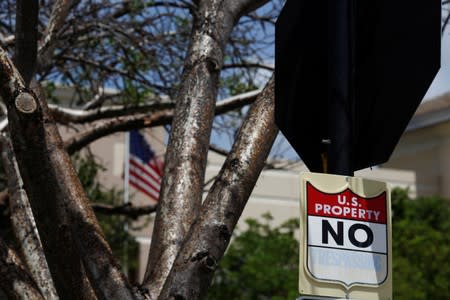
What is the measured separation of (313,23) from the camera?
452cm

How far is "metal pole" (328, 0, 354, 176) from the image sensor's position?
4.22m

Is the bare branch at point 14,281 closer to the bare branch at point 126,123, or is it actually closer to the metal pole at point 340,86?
the metal pole at point 340,86

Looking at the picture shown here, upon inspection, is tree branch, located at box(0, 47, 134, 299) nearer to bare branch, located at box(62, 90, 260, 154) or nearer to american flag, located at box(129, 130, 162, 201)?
bare branch, located at box(62, 90, 260, 154)

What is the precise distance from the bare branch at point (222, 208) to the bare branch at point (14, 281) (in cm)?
116

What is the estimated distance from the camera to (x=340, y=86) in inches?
169

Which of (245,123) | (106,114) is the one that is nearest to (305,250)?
(245,123)

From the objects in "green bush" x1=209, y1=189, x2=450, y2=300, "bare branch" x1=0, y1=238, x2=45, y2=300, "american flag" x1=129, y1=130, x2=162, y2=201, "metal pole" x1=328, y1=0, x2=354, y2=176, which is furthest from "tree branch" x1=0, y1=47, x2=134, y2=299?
"green bush" x1=209, y1=189, x2=450, y2=300

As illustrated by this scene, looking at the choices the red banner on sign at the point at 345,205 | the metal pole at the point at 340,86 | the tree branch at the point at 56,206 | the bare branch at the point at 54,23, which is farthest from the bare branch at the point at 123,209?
the red banner on sign at the point at 345,205

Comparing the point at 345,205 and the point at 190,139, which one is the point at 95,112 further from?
the point at 345,205

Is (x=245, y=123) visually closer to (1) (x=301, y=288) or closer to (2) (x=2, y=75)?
(2) (x=2, y=75)

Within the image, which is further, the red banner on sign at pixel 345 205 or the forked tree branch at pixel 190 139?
the forked tree branch at pixel 190 139

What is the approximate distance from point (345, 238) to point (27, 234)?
3.38 meters

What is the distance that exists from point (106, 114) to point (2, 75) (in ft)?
17.7

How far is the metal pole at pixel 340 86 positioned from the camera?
4.22 meters
